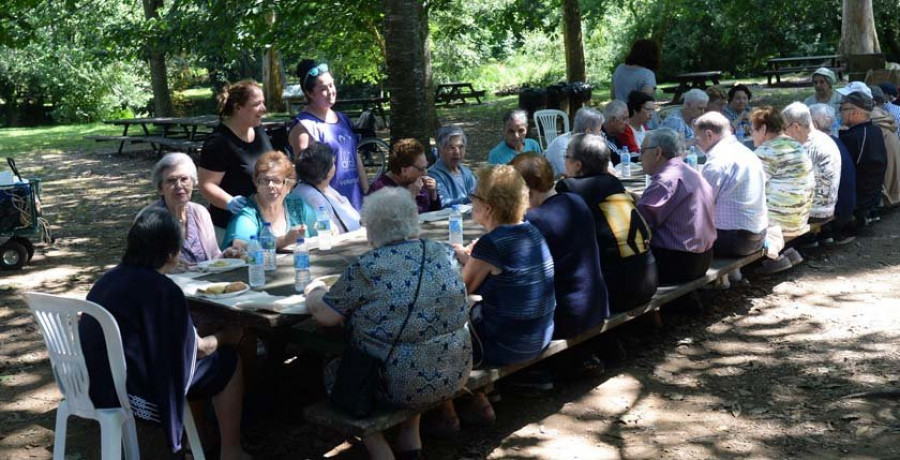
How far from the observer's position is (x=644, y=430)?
4531 mm

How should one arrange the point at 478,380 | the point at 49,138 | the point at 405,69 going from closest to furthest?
the point at 478,380 < the point at 405,69 < the point at 49,138

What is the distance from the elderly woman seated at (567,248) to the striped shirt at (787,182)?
8.17 feet

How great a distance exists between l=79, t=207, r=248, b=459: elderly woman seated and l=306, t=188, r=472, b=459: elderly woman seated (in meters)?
0.57

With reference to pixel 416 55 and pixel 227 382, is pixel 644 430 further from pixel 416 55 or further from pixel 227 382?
pixel 416 55

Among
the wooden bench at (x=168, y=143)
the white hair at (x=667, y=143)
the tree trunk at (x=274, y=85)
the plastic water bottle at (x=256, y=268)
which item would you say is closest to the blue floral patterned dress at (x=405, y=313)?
the plastic water bottle at (x=256, y=268)

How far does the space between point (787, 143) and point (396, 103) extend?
2928 millimetres

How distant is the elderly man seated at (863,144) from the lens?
26.3ft

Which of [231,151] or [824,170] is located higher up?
[231,151]

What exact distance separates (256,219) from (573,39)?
12.3 m

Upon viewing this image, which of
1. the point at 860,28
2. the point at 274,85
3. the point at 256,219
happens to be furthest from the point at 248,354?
the point at 274,85

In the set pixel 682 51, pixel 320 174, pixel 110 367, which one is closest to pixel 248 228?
pixel 320 174

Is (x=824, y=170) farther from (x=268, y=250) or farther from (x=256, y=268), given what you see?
(x=256, y=268)

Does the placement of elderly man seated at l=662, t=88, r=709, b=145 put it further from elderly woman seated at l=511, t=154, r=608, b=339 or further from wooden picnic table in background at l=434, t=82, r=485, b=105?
wooden picnic table in background at l=434, t=82, r=485, b=105

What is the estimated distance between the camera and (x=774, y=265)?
7047 millimetres
